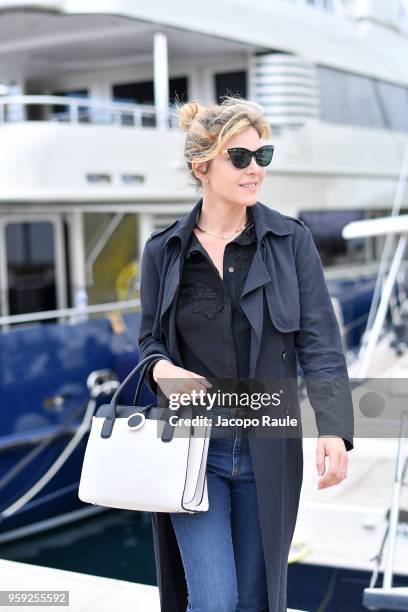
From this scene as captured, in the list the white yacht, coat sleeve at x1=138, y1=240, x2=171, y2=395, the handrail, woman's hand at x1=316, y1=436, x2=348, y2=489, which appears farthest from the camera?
the white yacht

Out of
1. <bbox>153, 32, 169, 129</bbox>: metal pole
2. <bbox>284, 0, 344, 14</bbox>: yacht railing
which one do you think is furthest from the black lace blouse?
<bbox>284, 0, 344, 14</bbox>: yacht railing

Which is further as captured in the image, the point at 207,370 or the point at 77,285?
the point at 77,285

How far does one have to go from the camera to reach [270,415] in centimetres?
239

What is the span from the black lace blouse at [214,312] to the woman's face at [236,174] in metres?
0.10

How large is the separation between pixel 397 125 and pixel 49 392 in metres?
8.83

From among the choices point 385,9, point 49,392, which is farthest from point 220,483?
point 385,9

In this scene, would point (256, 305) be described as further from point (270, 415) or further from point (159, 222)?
point (159, 222)

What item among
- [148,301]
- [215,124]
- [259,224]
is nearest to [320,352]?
[259,224]

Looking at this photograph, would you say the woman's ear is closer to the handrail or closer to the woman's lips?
the woman's lips

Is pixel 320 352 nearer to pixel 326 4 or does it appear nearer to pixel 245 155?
pixel 245 155

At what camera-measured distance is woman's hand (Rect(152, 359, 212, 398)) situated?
2297 mm

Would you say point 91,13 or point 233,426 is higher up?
point 91,13

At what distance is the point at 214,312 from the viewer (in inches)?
91.7

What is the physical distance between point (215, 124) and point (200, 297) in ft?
1.41
